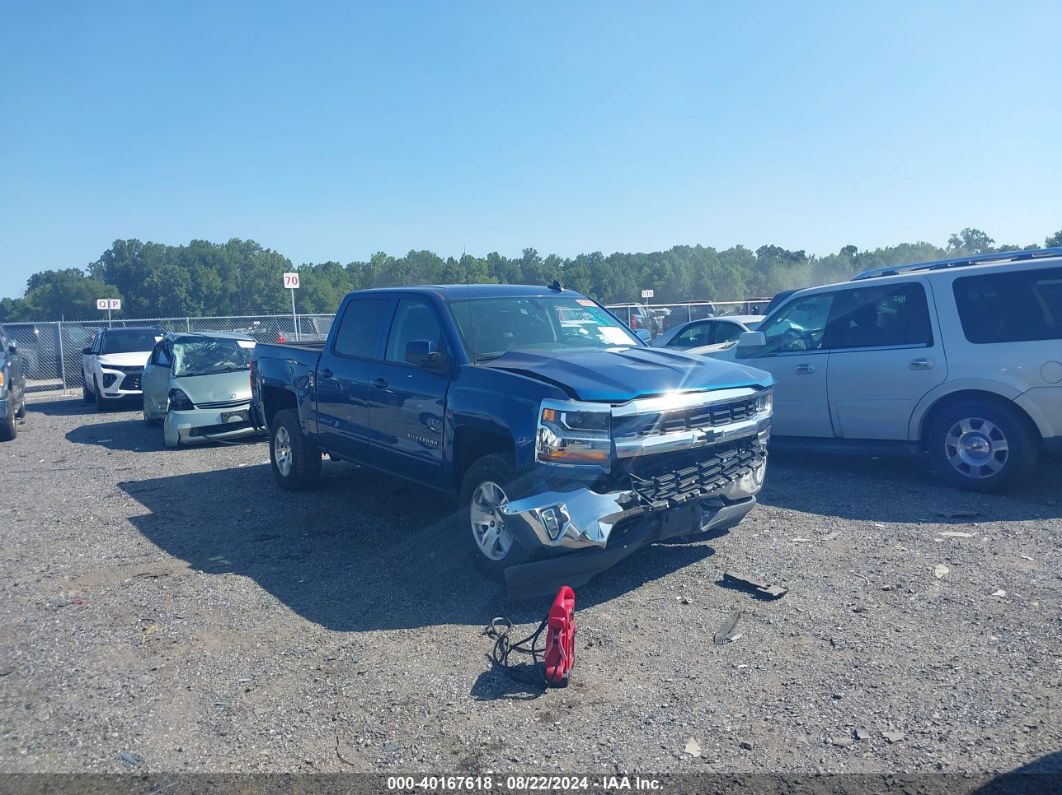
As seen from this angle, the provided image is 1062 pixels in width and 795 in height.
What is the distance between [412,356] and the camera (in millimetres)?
6125

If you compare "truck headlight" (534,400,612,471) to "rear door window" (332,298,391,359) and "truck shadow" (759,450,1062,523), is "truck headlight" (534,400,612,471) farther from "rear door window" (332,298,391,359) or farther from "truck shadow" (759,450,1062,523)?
"truck shadow" (759,450,1062,523)

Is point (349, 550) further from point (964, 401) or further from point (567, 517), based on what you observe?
point (964, 401)

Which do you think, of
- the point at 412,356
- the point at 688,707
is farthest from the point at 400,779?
the point at 412,356

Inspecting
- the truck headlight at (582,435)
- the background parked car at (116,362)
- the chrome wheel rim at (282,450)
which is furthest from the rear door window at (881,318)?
the background parked car at (116,362)

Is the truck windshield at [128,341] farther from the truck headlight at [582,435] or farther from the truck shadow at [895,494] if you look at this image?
the truck headlight at [582,435]

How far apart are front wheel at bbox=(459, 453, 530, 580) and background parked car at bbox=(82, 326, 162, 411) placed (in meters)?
13.4

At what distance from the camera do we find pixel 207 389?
1184 cm

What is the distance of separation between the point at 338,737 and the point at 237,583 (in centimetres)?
244

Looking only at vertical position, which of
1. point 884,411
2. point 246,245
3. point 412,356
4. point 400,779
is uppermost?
point 246,245

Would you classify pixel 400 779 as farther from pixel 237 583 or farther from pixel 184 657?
pixel 237 583

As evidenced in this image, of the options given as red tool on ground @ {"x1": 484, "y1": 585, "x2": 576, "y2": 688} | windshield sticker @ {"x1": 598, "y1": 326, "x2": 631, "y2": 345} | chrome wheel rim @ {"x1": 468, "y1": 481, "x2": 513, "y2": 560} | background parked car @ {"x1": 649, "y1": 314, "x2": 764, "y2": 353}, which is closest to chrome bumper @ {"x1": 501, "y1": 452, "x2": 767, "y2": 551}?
chrome wheel rim @ {"x1": 468, "y1": 481, "x2": 513, "y2": 560}

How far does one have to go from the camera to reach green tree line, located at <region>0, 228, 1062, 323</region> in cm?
4281

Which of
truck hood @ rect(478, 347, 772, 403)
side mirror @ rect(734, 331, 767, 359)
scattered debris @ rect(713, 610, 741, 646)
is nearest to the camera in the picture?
scattered debris @ rect(713, 610, 741, 646)

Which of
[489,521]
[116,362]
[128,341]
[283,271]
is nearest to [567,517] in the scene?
[489,521]
